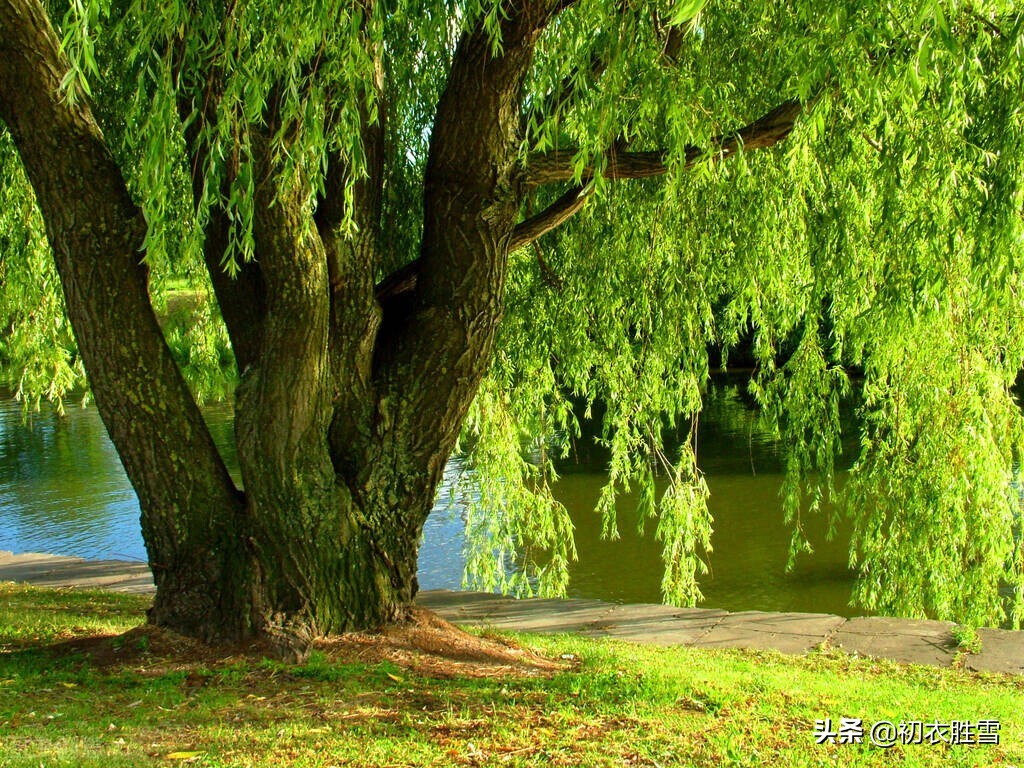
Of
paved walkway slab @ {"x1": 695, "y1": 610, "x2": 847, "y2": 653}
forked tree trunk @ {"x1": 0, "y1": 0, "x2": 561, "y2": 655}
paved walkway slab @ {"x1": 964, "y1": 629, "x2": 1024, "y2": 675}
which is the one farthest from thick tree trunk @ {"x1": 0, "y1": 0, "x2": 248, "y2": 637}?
paved walkway slab @ {"x1": 964, "y1": 629, "x2": 1024, "y2": 675}

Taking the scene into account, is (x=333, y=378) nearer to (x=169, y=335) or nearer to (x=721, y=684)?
(x=721, y=684)

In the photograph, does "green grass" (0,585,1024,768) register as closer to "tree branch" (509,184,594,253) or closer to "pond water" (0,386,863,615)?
Result: "tree branch" (509,184,594,253)

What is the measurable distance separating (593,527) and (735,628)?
609 centimetres

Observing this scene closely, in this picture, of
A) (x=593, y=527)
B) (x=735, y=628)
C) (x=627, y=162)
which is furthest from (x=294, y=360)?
(x=593, y=527)

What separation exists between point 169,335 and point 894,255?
4.91 metres

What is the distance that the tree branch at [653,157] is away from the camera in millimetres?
4402

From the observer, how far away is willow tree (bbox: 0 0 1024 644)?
12.2ft

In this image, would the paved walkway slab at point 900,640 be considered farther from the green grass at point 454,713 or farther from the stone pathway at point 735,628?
the green grass at point 454,713

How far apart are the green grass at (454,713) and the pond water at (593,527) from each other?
4636mm

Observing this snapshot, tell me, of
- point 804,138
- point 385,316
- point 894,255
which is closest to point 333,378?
point 385,316

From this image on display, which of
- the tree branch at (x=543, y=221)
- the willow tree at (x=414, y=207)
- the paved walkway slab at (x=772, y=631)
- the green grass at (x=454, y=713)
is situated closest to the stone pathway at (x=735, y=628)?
the paved walkway slab at (x=772, y=631)

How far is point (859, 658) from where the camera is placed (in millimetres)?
4871

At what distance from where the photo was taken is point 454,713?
343cm

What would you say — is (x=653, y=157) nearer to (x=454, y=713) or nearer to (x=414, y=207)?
(x=414, y=207)
